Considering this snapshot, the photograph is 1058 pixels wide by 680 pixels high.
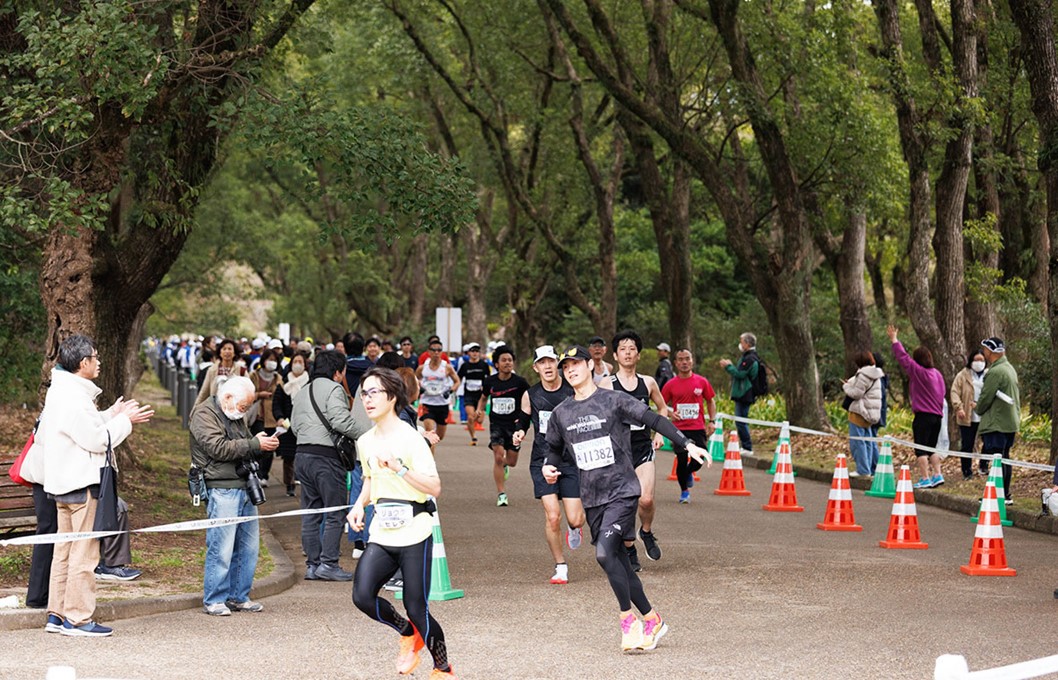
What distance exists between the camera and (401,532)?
25.8ft

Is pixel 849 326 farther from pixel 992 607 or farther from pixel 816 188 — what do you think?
pixel 992 607

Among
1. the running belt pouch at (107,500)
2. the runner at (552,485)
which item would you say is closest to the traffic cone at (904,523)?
the runner at (552,485)

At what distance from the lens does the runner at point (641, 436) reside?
12.5m

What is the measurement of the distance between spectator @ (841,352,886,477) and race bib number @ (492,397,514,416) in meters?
5.27

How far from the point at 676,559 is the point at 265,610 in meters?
4.07

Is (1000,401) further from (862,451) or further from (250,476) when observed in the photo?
(250,476)

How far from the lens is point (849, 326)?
2781 centimetres

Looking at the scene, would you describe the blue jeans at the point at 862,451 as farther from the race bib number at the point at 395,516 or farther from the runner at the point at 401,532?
the race bib number at the point at 395,516

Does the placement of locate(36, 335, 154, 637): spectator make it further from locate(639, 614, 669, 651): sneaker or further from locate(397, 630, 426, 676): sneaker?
locate(639, 614, 669, 651): sneaker

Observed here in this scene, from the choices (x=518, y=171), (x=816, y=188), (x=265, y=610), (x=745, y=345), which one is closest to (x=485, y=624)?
(x=265, y=610)

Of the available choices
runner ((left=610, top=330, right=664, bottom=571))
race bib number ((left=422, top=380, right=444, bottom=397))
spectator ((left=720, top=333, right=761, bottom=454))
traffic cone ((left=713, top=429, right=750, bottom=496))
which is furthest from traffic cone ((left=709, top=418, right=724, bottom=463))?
runner ((left=610, top=330, right=664, bottom=571))

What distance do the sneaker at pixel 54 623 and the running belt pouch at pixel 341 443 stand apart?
10.4ft

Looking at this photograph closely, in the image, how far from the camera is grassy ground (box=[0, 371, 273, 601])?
36.6 ft

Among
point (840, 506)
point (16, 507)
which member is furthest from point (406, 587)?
point (840, 506)
